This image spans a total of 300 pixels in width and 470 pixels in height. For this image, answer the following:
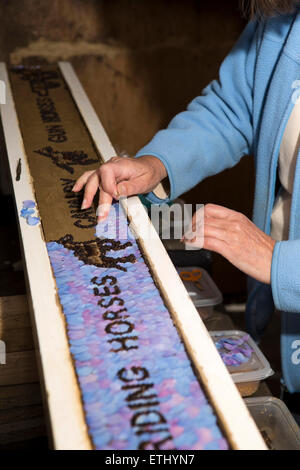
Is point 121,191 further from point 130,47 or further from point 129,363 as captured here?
point 130,47

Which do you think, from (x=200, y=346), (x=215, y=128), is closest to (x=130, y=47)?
(x=215, y=128)

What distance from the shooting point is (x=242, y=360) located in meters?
1.38

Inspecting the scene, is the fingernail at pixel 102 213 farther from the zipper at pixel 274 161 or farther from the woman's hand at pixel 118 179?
the zipper at pixel 274 161

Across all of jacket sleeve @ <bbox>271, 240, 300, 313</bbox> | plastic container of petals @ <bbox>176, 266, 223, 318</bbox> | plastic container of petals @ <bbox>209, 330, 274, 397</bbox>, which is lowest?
plastic container of petals @ <bbox>176, 266, 223, 318</bbox>

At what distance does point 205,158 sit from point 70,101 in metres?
0.62

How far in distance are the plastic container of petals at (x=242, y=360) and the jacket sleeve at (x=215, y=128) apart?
0.43m

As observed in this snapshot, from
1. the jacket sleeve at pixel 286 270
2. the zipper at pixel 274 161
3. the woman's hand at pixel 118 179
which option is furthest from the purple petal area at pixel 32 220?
the zipper at pixel 274 161

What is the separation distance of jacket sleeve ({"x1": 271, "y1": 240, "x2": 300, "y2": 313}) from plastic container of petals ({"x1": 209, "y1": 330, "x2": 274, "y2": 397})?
9.6 inches

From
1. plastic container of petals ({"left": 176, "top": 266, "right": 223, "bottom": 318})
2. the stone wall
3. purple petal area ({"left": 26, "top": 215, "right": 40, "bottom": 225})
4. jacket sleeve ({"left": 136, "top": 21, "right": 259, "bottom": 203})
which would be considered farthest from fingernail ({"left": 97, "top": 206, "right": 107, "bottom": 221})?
the stone wall

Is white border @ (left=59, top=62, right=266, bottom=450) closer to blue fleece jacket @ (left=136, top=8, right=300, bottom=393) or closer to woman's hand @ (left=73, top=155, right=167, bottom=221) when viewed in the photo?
woman's hand @ (left=73, top=155, right=167, bottom=221)

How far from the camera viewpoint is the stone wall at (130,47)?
2631mm

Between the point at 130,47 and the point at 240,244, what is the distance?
1.93m

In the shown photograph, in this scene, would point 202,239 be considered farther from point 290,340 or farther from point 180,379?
point 290,340

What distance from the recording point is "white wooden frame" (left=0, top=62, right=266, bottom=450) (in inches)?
30.4
